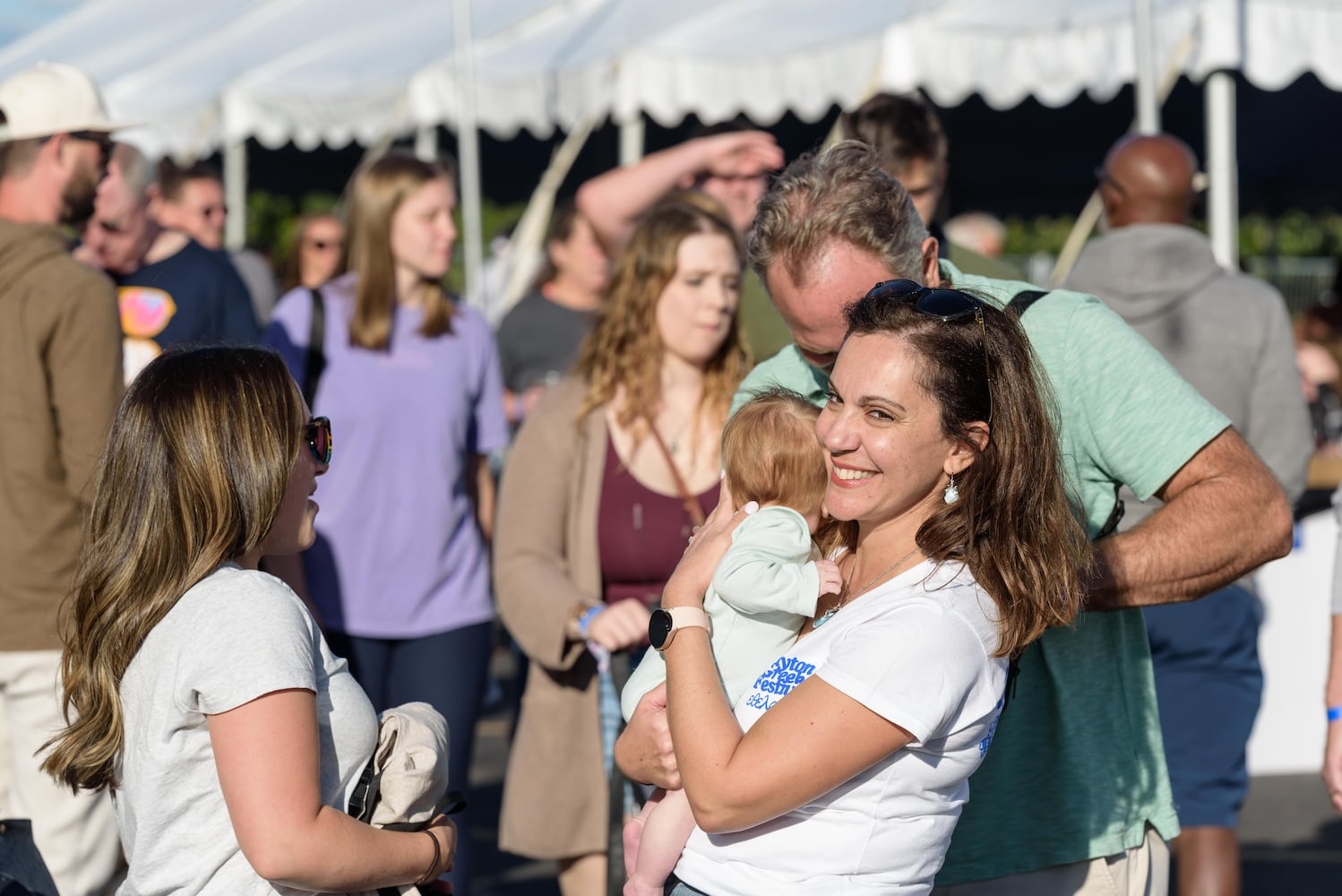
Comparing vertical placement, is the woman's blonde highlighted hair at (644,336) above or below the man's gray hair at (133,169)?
below

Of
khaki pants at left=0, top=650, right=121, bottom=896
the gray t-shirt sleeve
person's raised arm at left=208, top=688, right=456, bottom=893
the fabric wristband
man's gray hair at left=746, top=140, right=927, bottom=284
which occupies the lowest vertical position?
khaki pants at left=0, top=650, right=121, bottom=896

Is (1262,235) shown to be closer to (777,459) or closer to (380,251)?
(380,251)

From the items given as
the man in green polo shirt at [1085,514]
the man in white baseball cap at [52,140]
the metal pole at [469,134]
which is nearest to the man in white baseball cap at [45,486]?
the man in white baseball cap at [52,140]

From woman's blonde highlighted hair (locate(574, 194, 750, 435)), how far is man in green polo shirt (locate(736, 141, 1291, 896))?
1389mm

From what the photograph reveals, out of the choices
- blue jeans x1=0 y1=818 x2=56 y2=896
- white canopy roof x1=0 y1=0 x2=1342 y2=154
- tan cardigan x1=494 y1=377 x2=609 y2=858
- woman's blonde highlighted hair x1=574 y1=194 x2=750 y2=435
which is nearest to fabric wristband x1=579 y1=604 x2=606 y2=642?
tan cardigan x1=494 y1=377 x2=609 y2=858

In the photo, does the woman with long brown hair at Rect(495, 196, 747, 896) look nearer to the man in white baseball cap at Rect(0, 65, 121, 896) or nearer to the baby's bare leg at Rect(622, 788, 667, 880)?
the man in white baseball cap at Rect(0, 65, 121, 896)

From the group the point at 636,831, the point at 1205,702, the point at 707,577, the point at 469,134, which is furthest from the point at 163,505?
the point at 469,134

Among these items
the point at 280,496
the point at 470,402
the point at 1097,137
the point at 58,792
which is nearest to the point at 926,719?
the point at 280,496

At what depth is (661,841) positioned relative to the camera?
2.37 metres

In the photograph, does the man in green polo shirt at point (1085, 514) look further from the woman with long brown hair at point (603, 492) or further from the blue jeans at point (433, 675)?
the blue jeans at point (433, 675)

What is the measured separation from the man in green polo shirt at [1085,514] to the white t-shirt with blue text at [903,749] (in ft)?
1.41

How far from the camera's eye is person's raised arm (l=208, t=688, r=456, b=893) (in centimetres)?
211

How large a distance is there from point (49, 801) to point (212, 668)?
5.66ft

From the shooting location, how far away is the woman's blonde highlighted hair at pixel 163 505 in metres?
2.25
